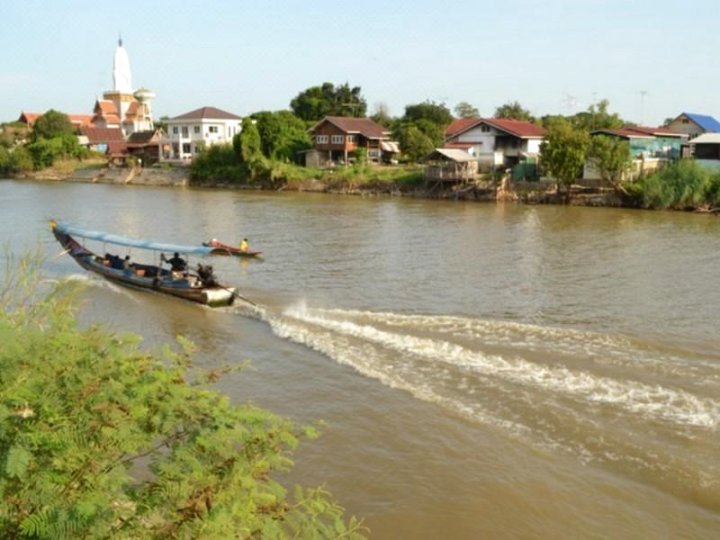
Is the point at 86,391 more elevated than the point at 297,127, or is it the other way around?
the point at 297,127

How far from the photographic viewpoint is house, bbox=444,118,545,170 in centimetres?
4928

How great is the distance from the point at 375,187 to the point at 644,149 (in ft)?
64.0

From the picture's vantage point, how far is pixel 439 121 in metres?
68.2

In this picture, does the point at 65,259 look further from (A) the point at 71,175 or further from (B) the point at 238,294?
(A) the point at 71,175

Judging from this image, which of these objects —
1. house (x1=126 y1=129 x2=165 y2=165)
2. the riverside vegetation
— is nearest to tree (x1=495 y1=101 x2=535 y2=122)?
the riverside vegetation

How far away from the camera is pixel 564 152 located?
41.3m

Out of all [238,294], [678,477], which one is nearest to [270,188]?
[238,294]

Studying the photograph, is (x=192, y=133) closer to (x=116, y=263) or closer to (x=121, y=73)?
(x=121, y=73)

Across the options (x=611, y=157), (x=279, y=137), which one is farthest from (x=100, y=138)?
(x=611, y=157)

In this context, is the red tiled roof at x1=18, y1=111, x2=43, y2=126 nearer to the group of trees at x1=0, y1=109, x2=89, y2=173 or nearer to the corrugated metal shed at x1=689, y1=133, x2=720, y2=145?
the group of trees at x1=0, y1=109, x2=89, y2=173

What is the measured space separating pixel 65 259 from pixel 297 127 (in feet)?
130

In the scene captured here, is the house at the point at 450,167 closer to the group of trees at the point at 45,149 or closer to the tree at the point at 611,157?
the tree at the point at 611,157

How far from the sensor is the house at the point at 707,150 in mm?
41812

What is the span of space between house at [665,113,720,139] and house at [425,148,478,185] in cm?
1941
